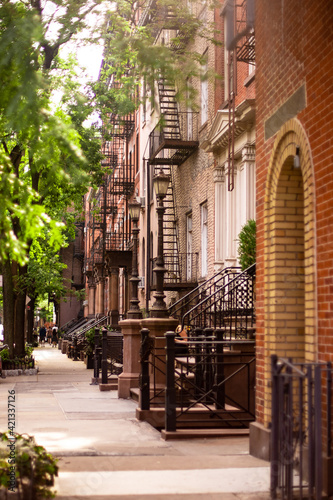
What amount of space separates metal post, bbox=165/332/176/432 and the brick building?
174 centimetres

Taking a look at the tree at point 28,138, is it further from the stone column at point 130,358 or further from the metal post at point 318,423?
the stone column at point 130,358

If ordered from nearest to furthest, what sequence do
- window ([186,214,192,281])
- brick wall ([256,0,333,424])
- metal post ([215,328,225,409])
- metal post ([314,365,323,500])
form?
metal post ([314,365,323,500]) < brick wall ([256,0,333,424]) < metal post ([215,328,225,409]) < window ([186,214,192,281])

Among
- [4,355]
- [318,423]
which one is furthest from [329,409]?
[4,355]

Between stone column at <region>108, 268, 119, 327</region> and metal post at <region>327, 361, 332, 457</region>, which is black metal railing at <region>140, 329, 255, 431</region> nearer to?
metal post at <region>327, 361, 332, 457</region>

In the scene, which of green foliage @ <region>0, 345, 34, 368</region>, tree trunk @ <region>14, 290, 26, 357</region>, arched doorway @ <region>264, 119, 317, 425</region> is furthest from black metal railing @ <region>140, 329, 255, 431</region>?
tree trunk @ <region>14, 290, 26, 357</region>

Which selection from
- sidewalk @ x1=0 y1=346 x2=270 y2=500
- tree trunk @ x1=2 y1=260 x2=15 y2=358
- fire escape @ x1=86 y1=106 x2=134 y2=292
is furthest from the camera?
fire escape @ x1=86 y1=106 x2=134 y2=292

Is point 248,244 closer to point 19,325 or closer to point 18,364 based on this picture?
point 19,325

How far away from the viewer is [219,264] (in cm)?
1980

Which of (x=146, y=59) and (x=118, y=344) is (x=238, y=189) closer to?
(x=118, y=344)

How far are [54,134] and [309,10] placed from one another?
3.19m

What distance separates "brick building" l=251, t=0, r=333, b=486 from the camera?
25.1 ft

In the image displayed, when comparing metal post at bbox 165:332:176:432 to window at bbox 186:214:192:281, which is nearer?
metal post at bbox 165:332:176:432

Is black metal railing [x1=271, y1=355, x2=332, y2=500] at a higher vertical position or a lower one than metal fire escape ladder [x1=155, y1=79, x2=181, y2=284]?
lower

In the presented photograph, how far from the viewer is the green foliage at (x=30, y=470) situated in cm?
629
